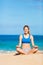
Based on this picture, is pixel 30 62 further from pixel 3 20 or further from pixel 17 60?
pixel 3 20

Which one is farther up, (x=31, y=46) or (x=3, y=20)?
(x=3, y=20)

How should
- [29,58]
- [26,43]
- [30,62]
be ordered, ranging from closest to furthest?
1. [30,62]
2. [29,58]
3. [26,43]

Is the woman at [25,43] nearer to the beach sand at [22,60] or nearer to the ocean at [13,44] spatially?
the beach sand at [22,60]

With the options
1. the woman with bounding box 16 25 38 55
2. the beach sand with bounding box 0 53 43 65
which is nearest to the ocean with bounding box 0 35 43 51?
the woman with bounding box 16 25 38 55

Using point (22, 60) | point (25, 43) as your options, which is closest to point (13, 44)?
point (25, 43)

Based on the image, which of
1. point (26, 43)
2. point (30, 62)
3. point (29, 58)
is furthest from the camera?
point (26, 43)

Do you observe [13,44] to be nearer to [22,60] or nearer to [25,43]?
[25,43]

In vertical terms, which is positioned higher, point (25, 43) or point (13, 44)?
point (25, 43)

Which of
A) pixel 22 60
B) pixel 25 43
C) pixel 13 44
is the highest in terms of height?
pixel 25 43

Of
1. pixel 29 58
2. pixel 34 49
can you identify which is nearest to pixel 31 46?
pixel 34 49

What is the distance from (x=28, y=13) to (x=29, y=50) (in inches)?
60.6

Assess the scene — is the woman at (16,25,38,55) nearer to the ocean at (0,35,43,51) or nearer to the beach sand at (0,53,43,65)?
the beach sand at (0,53,43,65)

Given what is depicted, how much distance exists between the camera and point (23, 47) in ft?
9.12

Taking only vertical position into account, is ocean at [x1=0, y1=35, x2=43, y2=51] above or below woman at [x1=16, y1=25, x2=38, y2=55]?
below
